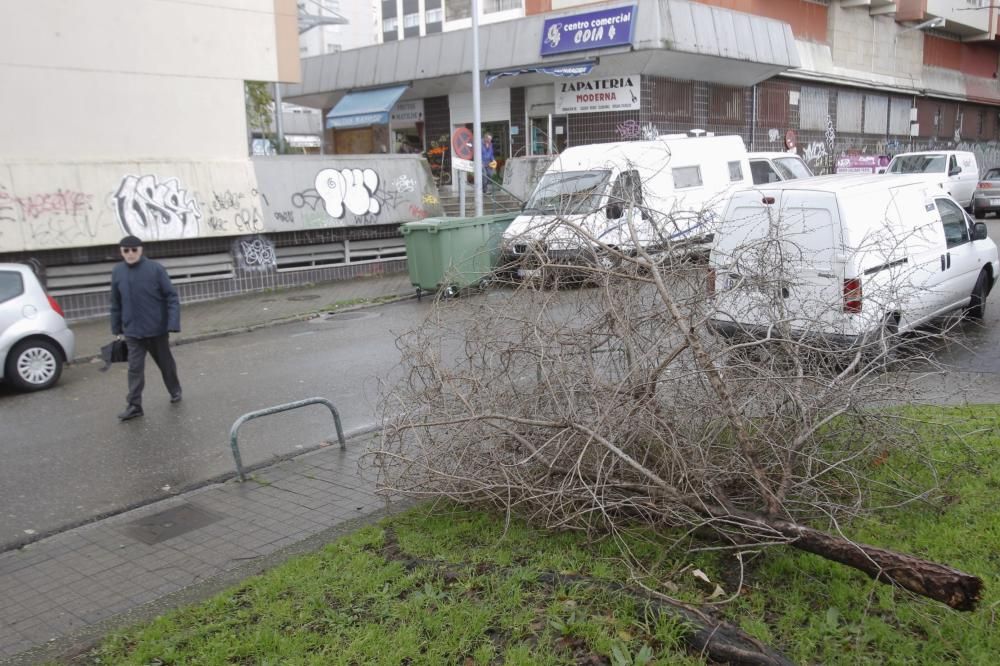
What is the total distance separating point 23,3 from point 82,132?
209 cm

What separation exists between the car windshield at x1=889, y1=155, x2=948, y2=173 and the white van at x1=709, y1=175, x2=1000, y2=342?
14.0 metres

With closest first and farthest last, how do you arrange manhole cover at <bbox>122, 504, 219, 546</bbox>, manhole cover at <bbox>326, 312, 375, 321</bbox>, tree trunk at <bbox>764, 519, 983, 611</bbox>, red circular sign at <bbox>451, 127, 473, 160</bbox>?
1. tree trunk at <bbox>764, 519, 983, 611</bbox>
2. manhole cover at <bbox>122, 504, 219, 546</bbox>
3. manhole cover at <bbox>326, 312, 375, 321</bbox>
4. red circular sign at <bbox>451, 127, 473, 160</bbox>

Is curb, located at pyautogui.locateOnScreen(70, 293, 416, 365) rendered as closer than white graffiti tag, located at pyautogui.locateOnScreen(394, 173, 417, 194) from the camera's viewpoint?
Yes

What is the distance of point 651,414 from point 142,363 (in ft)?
19.4

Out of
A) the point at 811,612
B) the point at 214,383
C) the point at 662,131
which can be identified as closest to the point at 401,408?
the point at 811,612

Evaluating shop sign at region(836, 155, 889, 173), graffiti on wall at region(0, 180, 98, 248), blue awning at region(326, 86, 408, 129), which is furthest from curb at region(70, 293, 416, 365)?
shop sign at region(836, 155, 889, 173)

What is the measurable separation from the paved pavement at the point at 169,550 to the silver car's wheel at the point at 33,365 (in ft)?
15.1

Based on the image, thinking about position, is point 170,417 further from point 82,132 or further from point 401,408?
point 82,132

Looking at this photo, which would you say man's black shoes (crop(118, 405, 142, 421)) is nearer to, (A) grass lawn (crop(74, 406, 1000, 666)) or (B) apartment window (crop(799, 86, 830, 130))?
(A) grass lawn (crop(74, 406, 1000, 666))

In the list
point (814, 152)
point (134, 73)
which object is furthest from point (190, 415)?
point (814, 152)

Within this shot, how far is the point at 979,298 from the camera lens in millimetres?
10469

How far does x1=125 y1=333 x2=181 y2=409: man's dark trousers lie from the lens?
8.27 metres

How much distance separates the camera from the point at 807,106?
28156 mm

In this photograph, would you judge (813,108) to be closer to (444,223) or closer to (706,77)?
(706,77)
